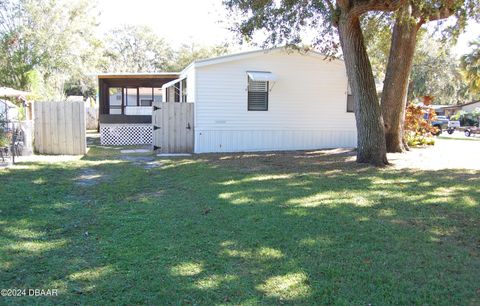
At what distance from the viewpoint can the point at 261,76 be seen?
1377 centimetres

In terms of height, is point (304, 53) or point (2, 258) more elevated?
point (304, 53)

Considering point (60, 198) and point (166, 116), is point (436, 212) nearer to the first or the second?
A: point (60, 198)

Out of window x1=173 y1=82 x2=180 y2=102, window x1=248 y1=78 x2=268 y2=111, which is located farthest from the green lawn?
window x1=173 y1=82 x2=180 y2=102

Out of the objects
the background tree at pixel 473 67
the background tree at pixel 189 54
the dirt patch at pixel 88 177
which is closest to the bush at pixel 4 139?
the dirt patch at pixel 88 177

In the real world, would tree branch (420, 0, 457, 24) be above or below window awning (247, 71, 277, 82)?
above

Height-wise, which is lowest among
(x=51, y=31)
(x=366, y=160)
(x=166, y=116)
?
(x=366, y=160)

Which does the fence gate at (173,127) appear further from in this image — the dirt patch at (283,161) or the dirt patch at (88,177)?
the dirt patch at (88,177)

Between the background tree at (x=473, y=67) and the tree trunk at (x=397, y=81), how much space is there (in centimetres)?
1857

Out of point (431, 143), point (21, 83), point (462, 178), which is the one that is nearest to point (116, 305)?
point (462, 178)

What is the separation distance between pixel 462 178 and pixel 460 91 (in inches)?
2154

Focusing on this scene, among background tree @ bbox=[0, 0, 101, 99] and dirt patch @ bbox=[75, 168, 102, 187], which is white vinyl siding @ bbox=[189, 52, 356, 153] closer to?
dirt patch @ bbox=[75, 168, 102, 187]

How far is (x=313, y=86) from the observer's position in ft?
49.2

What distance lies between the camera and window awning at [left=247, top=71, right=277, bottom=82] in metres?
13.7

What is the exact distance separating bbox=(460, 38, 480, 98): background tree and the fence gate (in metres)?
22.3
